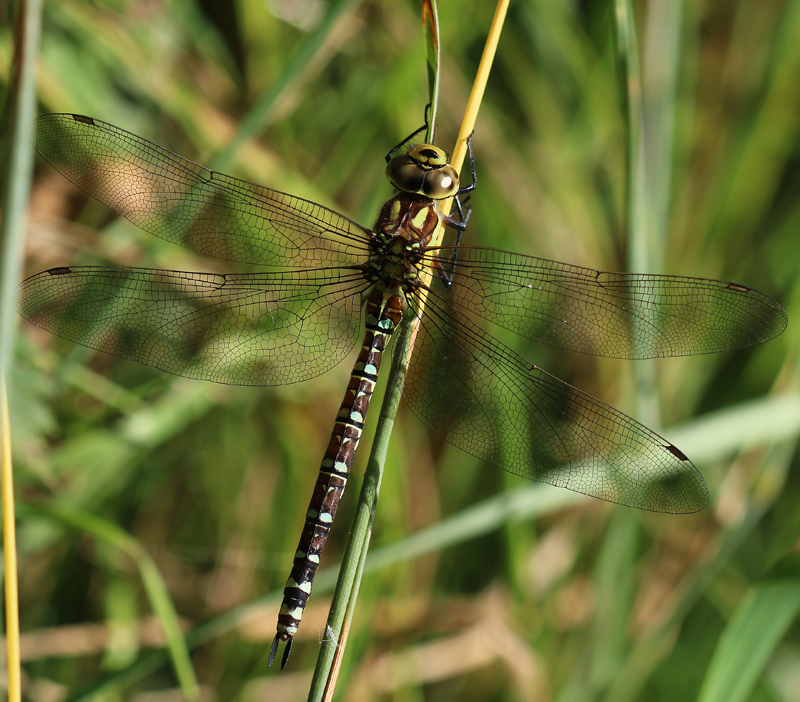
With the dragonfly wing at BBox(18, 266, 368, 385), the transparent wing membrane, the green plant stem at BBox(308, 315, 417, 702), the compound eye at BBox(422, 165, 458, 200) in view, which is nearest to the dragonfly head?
the compound eye at BBox(422, 165, 458, 200)

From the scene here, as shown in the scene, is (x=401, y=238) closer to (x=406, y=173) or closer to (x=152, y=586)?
(x=406, y=173)

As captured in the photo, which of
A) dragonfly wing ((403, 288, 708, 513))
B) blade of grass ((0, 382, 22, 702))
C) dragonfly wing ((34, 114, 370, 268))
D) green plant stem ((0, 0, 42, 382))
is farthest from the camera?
dragonfly wing ((34, 114, 370, 268))

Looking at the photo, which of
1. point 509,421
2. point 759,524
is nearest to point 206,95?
point 509,421

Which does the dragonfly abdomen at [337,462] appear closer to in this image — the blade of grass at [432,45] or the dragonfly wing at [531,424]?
the dragonfly wing at [531,424]

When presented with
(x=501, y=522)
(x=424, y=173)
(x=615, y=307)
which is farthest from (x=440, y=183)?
(x=501, y=522)

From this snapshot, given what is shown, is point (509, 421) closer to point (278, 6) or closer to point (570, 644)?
point (570, 644)

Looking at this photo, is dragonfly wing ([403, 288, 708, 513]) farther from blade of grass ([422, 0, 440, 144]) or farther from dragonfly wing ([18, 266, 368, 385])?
blade of grass ([422, 0, 440, 144])
